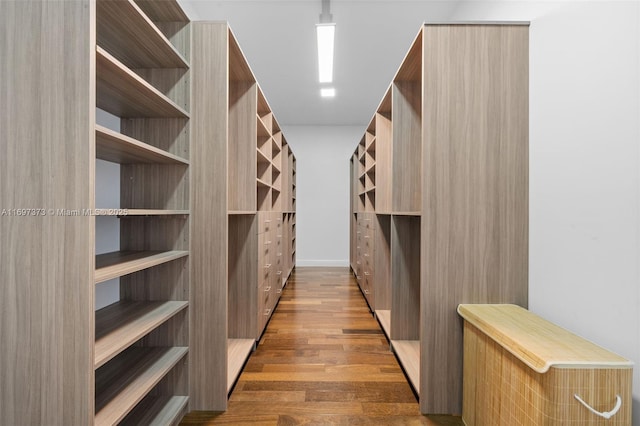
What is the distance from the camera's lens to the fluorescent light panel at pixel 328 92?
4.23 metres

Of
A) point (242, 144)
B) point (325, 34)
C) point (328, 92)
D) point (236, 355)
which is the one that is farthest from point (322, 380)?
point (328, 92)

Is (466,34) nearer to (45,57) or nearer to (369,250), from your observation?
(45,57)

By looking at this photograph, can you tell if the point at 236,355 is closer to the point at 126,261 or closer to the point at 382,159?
the point at 126,261

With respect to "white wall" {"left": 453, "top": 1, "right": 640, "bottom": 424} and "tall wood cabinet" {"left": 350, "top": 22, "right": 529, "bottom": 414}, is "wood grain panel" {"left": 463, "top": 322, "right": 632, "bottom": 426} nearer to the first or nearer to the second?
"white wall" {"left": 453, "top": 1, "right": 640, "bottom": 424}

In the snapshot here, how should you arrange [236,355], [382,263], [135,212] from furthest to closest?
[382,263], [236,355], [135,212]

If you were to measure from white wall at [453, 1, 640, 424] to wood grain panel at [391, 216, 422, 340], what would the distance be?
35.9 inches

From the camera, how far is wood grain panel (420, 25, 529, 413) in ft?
5.14

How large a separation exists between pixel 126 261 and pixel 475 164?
1.62 metres

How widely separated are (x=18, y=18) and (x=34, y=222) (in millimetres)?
571

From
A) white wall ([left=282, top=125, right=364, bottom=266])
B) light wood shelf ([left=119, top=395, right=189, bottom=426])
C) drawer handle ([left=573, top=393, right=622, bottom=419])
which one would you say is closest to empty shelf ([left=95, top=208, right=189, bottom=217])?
light wood shelf ([left=119, top=395, right=189, bottom=426])

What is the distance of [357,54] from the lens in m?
3.32

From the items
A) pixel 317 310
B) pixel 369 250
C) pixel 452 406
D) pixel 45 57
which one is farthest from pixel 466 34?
pixel 317 310

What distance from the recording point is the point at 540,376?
1030mm

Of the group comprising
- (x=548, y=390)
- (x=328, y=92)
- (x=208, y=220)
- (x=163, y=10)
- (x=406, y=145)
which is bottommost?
(x=548, y=390)
